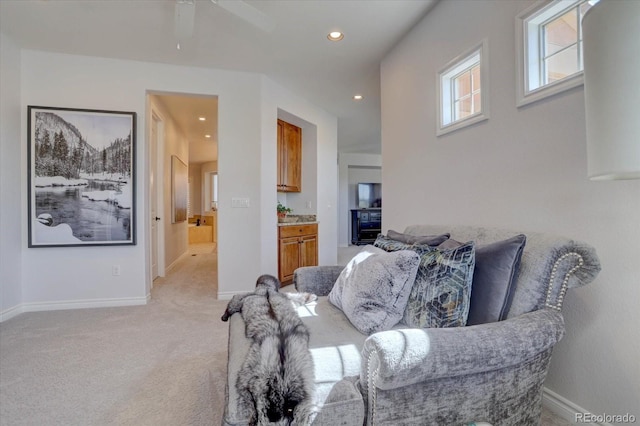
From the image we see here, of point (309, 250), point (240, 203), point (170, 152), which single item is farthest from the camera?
point (170, 152)

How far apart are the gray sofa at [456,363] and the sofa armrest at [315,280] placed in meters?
0.66

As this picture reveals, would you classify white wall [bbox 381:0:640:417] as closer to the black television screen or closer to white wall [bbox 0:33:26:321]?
white wall [bbox 0:33:26:321]

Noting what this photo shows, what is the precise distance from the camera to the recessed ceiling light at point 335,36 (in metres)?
2.73

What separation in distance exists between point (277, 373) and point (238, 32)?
9.10ft

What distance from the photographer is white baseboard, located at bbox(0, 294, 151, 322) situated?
303 cm

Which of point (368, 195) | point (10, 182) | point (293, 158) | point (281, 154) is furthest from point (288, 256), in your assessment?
point (368, 195)

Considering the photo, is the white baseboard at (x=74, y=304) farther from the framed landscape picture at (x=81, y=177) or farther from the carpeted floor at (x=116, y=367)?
the framed landscape picture at (x=81, y=177)

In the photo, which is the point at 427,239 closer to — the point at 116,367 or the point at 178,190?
the point at 116,367

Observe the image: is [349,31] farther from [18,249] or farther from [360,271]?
[18,249]

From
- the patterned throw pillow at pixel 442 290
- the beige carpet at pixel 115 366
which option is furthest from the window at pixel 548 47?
the beige carpet at pixel 115 366

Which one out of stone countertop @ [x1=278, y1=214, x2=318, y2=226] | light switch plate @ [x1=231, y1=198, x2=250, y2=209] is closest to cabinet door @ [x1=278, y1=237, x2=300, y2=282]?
stone countertop @ [x1=278, y1=214, x2=318, y2=226]

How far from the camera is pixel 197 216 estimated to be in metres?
10.8

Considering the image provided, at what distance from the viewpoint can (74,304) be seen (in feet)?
10.4

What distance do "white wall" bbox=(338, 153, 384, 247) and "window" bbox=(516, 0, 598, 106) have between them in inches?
256
